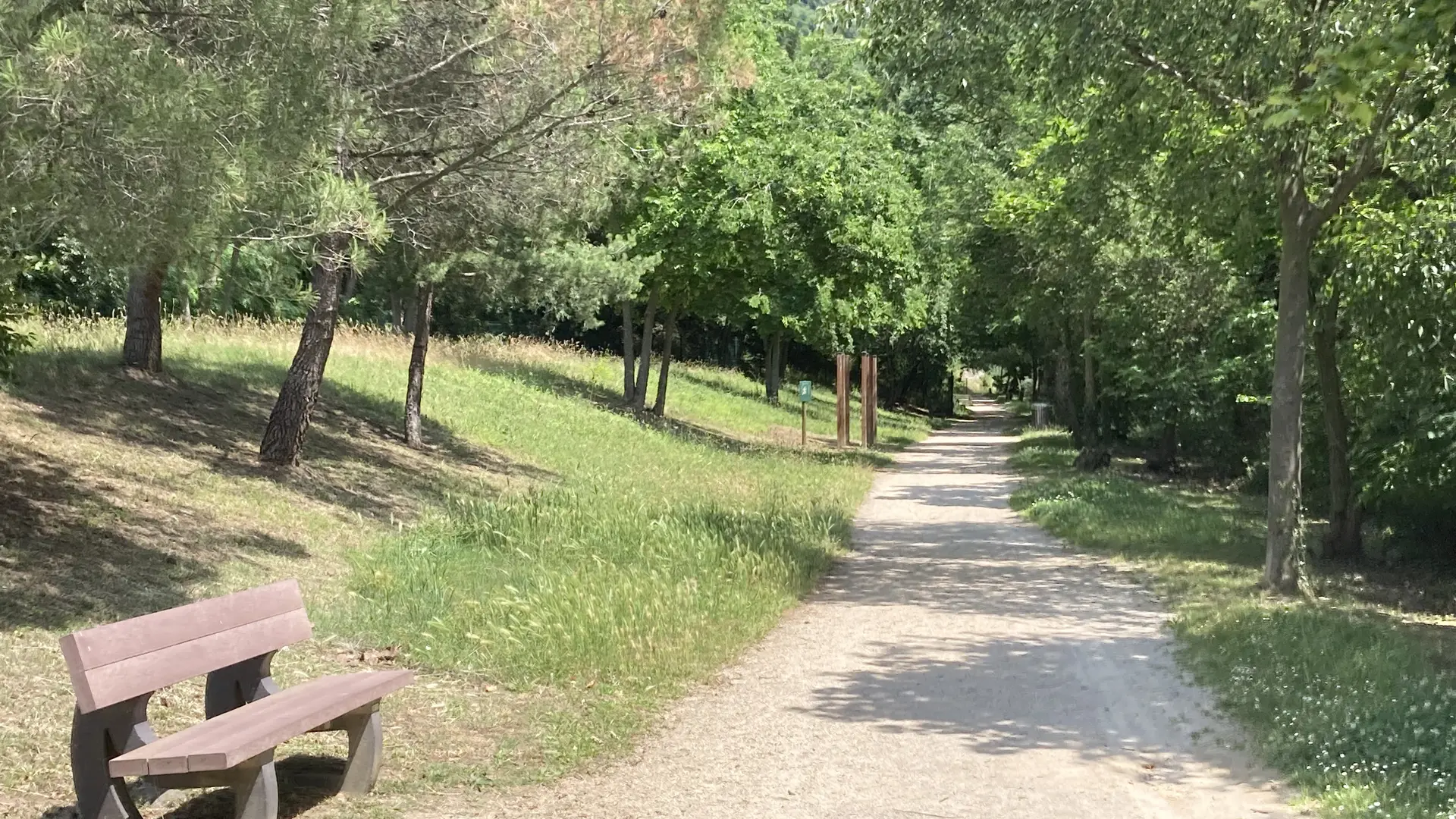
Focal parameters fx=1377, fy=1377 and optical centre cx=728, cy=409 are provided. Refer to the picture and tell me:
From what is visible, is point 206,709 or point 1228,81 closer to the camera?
point 206,709

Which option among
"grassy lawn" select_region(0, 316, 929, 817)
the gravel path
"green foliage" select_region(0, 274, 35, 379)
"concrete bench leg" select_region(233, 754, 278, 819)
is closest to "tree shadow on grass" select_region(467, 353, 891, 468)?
"grassy lawn" select_region(0, 316, 929, 817)

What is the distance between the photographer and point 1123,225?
21156mm

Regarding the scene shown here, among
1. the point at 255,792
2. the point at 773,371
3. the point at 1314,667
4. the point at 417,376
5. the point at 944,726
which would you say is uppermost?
the point at 773,371

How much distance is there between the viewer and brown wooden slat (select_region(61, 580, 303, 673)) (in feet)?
15.9

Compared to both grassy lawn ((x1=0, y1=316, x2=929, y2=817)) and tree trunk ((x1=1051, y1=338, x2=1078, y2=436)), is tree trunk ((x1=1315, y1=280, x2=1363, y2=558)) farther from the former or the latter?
tree trunk ((x1=1051, y1=338, x2=1078, y2=436))

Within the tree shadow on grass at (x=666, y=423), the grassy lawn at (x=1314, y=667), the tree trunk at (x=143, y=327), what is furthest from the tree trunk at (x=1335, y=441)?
the tree trunk at (x=143, y=327)

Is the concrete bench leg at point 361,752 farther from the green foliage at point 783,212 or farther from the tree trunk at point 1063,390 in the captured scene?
the tree trunk at point 1063,390

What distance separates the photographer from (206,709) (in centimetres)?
596

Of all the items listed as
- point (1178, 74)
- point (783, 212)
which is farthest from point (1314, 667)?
point (783, 212)

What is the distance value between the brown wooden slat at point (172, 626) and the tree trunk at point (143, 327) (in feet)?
32.8

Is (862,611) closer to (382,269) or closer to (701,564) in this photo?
(701,564)

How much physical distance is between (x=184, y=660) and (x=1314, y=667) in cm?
622

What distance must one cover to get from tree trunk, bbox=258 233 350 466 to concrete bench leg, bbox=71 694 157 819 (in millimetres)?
9619

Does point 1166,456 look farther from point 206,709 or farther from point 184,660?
point 184,660
